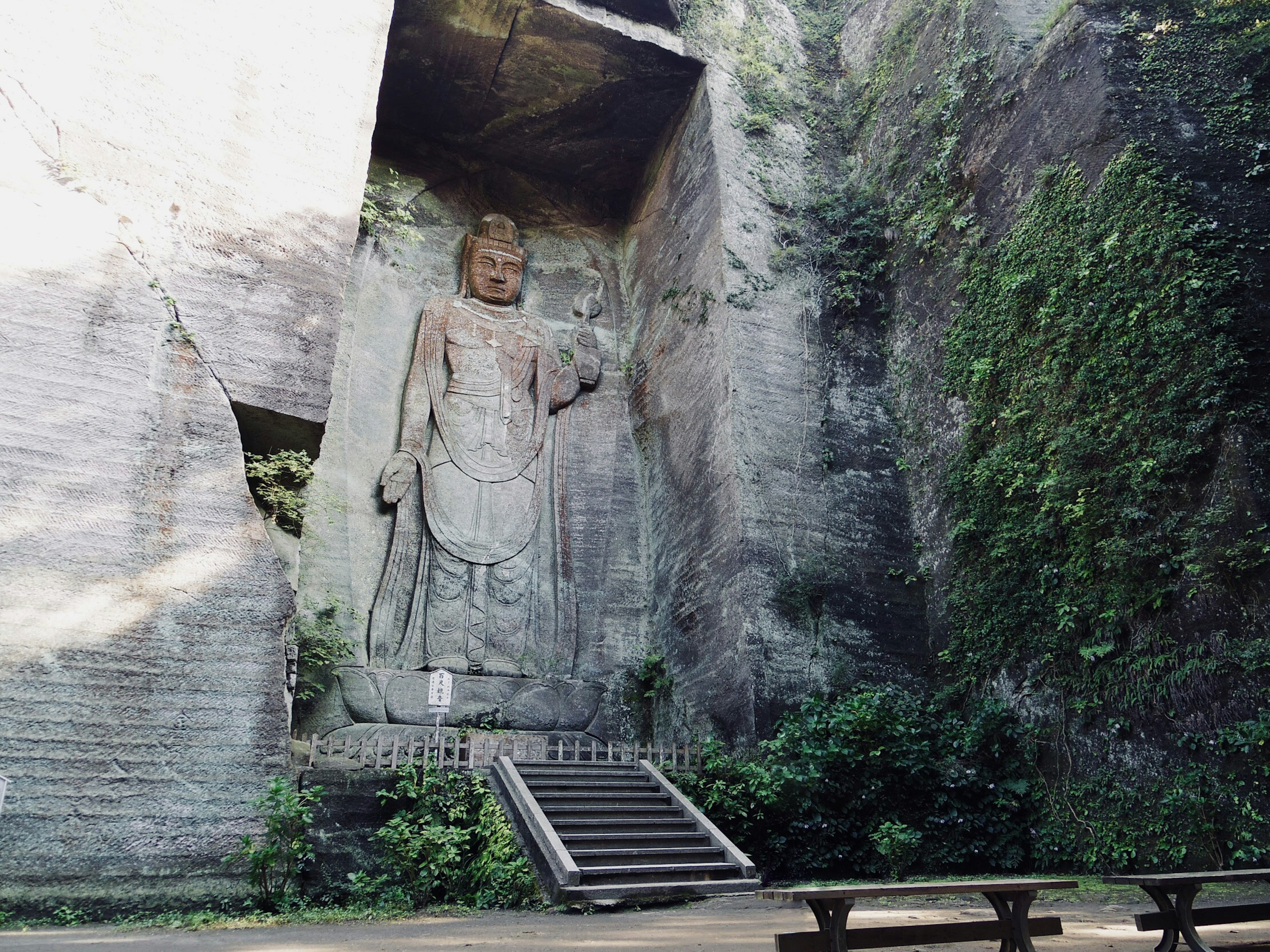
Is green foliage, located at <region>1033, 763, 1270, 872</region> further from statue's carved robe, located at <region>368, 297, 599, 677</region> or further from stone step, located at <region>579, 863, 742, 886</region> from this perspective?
statue's carved robe, located at <region>368, 297, 599, 677</region>

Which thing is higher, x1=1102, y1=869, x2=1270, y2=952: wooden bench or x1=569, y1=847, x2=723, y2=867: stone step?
x1=1102, y1=869, x2=1270, y2=952: wooden bench

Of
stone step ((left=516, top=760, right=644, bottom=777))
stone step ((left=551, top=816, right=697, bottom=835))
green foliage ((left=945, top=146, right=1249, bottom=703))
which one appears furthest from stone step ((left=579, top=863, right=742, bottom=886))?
green foliage ((left=945, top=146, right=1249, bottom=703))

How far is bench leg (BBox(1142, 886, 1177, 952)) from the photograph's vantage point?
3689 millimetres

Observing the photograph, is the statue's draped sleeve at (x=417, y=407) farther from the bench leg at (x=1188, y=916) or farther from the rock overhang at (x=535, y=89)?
the bench leg at (x=1188, y=916)

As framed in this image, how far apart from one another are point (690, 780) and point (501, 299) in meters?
5.80

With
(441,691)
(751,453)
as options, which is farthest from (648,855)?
(751,453)

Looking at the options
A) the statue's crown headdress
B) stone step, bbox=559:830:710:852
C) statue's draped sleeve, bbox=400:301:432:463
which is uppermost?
the statue's crown headdress

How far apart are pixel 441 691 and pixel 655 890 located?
238 centimetres

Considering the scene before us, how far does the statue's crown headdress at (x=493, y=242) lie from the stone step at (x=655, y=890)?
7.08 meters

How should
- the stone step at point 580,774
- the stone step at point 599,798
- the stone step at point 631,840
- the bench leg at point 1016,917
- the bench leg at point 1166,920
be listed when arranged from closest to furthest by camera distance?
the bench leg at point 1016,917 < the bench leg at point 1166,920 < the stone step at point 631,840 < the stone step at point 599,798 < the stone step at point 580,774

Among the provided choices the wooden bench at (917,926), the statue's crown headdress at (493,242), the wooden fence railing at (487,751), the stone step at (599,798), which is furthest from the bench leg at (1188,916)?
the statue's crown headdress at (493,242)

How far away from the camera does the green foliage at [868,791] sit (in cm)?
687

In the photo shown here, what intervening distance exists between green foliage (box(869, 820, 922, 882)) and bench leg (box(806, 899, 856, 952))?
11.6ft

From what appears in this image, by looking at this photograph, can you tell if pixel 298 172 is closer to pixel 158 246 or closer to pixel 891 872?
pixel 158 246
